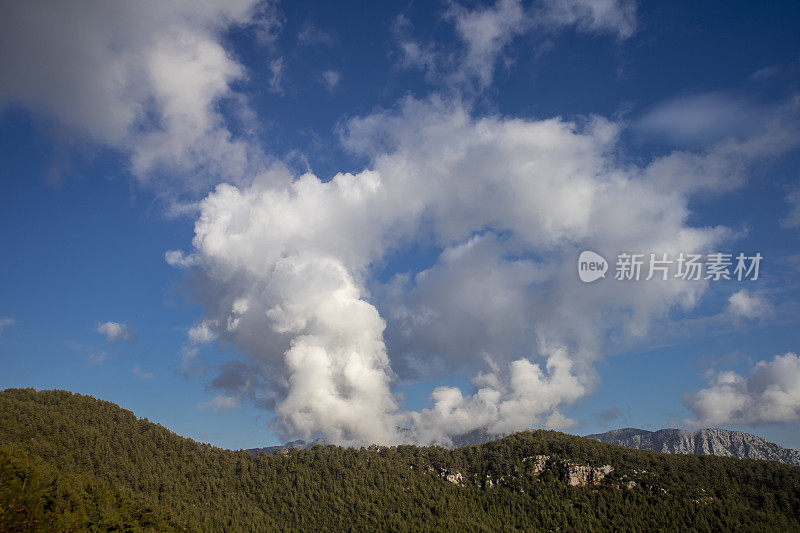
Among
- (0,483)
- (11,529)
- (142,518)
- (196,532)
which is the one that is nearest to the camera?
(11,529)

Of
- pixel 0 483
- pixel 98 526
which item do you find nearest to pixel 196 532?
pixel 98 526

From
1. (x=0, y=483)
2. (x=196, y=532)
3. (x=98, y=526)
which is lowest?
(x=196, y=532)

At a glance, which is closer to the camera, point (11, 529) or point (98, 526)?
point (11, 529)

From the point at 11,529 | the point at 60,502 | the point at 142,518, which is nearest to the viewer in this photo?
the point at 11,529

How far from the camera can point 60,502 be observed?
122812 mm

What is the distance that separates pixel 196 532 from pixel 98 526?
267 feet

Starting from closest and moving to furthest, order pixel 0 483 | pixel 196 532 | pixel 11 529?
pixel 11 529 < pixel 0 483 < pixel 196 532

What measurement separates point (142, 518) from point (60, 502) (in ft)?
122

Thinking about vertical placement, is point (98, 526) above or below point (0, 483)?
below

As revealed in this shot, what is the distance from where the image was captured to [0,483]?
349ft

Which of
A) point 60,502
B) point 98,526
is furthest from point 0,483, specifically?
point 98,526

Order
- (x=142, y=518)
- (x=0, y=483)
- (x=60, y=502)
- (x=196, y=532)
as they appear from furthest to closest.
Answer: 1. (x=196, y=532)
2. (x=142, y=518)
3. (x=60, y=502)
4. (x=0, y=483)

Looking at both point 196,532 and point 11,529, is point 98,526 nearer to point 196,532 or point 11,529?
point 11,529

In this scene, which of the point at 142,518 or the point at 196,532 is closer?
the point at 142,518
